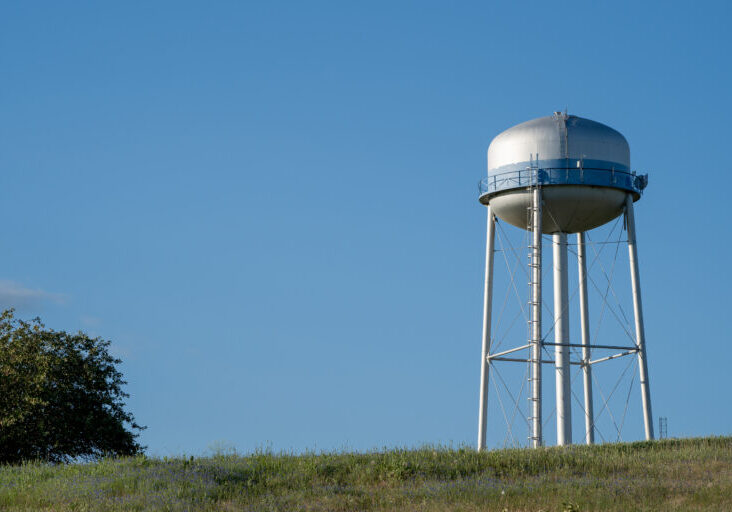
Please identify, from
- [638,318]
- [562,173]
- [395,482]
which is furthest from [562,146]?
[395,482]

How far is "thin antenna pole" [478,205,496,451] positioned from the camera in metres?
35.8

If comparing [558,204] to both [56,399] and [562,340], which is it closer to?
[562,340]

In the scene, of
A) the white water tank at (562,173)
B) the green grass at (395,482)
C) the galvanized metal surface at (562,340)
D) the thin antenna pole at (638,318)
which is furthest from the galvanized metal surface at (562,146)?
the green grass at (395,482)

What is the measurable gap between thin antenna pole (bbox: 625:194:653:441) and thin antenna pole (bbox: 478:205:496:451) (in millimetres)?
5011

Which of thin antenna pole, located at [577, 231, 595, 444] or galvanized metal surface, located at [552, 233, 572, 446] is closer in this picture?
galvanized metal surface, located at [552, 233, 572, 446]

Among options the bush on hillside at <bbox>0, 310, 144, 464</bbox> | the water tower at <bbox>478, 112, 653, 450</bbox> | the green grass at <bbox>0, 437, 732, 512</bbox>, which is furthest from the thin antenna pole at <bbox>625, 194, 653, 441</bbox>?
the bush on hillside at <bbox>0, 310, 144, 464</bbox>

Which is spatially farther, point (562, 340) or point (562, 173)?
point (562, 340)

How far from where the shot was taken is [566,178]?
34.8m

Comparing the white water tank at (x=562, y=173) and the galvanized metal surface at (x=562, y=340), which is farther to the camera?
the galvanized metal surface at (x=562, y=340)

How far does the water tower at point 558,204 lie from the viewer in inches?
1371

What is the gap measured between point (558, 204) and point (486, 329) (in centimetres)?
530

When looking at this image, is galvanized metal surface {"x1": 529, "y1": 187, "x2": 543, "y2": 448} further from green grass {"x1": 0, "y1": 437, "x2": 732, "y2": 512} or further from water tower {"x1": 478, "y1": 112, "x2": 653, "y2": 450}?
green grass {"x1": 0, "y1": 437, "x2": 732, "y2": 512}

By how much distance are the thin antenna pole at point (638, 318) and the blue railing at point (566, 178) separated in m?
0.76

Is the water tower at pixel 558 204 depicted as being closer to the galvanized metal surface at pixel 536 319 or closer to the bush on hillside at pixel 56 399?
the galvanized metal surface at pixel 536 319
